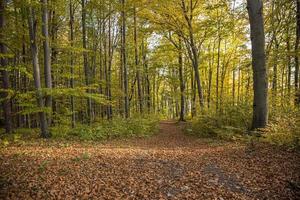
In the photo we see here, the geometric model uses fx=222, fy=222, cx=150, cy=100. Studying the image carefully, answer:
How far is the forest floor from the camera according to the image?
13.5 ft

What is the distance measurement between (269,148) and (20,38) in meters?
11.4

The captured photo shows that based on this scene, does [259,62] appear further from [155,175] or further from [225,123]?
[155,175]

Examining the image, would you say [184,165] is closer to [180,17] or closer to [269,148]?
[269,148]

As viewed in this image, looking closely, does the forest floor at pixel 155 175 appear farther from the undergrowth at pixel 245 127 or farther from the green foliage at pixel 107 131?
the green foliage at pixel 107 131

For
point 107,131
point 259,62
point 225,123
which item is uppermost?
point 259,62

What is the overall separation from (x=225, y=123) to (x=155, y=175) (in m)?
6.00

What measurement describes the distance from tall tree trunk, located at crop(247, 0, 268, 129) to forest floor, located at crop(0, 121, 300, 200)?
5.62 ft

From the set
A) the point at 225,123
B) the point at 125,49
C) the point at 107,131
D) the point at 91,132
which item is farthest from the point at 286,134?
the point at 125,49

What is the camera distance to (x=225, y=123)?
32.7ft

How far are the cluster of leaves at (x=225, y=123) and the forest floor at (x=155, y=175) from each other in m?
2.43

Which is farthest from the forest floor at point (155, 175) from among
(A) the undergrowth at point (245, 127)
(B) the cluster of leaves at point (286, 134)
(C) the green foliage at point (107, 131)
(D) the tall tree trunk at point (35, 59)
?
(C) the green foliage at point (107, 131)

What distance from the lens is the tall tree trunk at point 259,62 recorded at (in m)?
7.33

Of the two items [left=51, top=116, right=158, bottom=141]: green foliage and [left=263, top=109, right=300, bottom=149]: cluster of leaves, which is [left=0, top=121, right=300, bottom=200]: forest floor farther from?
[left=51, top=116, right=158, bottom=141]: green foliage

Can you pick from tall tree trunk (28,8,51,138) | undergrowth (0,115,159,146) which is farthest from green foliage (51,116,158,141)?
tall tree trunk (28,8,51,138)
